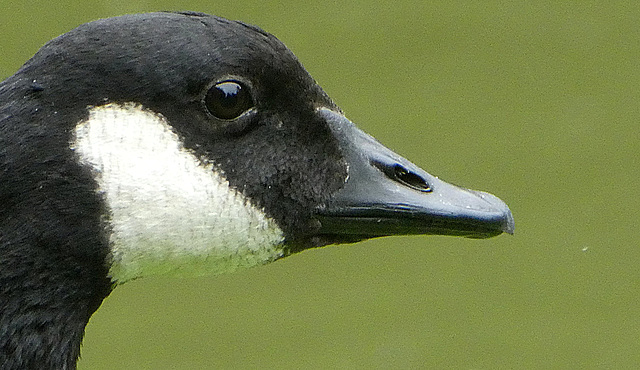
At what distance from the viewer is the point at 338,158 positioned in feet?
9.66

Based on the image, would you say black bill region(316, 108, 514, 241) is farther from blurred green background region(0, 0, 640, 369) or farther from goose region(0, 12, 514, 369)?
blurred green background region(0, 0, 640, 369)

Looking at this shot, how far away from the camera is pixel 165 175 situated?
2.68m

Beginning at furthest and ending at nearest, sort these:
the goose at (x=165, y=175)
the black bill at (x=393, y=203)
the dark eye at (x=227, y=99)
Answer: the black bill at (x=393, y=203) < the dark eye at (x=227, y=99) < the goose at (x=165, y=175)

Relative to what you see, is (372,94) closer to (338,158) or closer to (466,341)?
(466,341)

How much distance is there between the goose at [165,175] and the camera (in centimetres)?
260

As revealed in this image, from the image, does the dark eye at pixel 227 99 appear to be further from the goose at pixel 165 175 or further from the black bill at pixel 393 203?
the black bill at pixel 393 203

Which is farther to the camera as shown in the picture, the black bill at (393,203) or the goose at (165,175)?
the black bill at (393,203)

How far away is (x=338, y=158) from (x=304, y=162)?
0.34 feet

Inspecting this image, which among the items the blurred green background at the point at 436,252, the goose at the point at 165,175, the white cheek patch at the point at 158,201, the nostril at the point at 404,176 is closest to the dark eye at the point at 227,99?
the goose at the point at 165,175

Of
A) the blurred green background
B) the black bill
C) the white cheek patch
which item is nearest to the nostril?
the black bill

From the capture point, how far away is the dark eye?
2.72 metres

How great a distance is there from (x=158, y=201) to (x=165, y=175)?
0.07 meters

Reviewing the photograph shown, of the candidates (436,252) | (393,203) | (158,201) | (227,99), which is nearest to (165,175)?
(158,201)

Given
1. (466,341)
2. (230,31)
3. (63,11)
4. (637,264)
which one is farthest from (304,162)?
(63,11)
